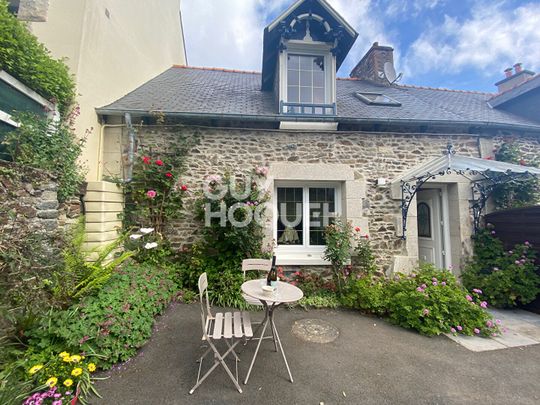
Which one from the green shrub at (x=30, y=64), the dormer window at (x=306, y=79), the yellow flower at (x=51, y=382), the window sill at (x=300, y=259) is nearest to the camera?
the yellow flower at (x=51, y=382)

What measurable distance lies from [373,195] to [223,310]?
3920 mm

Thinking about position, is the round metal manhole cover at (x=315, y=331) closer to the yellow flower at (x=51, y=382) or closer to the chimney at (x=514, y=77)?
the yellow flower at (x=51, y=382)

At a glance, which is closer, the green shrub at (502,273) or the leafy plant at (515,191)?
the green shrub at (502,273)

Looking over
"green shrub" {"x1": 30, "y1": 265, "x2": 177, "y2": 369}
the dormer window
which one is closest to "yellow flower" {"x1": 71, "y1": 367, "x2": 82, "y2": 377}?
"green shrub" {"x1": 30, "y1": 265, "x2": 177, "y2": 369}

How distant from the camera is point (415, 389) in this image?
225cm

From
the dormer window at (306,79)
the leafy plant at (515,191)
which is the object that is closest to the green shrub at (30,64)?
the dormer window at (306,79)

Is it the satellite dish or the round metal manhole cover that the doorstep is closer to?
the round metal manhole cover

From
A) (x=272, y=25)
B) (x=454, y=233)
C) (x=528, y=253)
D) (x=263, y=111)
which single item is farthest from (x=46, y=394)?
(x=528, y=253)

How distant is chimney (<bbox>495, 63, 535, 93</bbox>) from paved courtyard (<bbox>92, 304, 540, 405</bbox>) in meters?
8.03

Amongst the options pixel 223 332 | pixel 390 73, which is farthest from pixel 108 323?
pixel 390 73

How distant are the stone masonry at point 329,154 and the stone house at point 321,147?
0.07ft

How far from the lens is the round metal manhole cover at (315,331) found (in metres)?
3.13

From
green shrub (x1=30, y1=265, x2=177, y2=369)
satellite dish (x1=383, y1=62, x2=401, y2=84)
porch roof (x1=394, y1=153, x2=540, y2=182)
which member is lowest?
green shrub (x1=30, y1=265, x2=177, y2=369)

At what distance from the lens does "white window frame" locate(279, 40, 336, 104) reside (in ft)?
16.4
